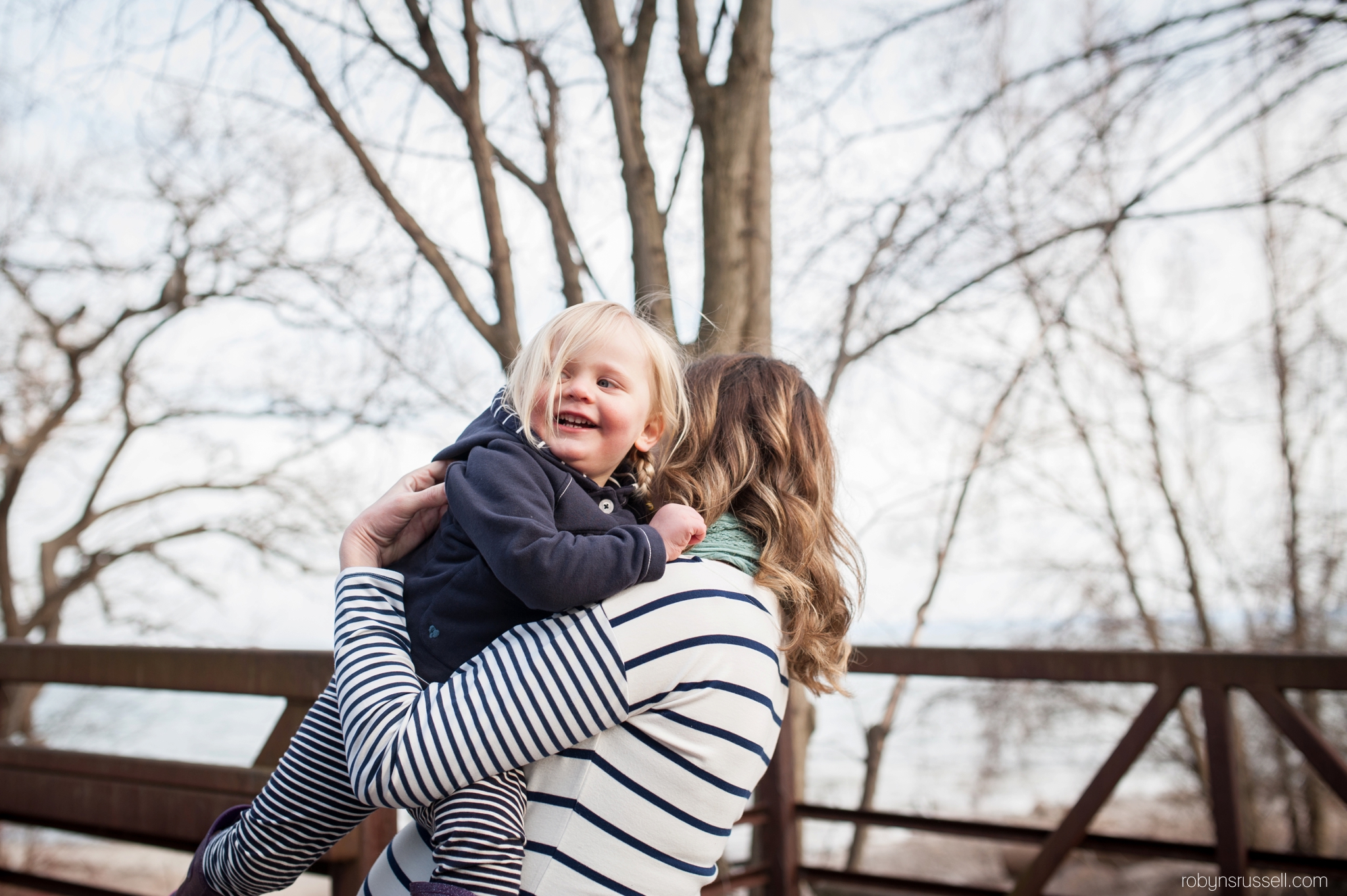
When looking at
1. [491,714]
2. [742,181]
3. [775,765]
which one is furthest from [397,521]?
[742,181]

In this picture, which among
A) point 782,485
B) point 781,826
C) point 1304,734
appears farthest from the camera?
point 781,826

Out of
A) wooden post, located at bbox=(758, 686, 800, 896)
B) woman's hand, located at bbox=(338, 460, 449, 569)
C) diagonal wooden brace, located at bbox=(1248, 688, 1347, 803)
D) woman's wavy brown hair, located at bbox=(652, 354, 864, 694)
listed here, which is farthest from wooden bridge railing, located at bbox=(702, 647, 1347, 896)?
woman's hand, located at bbox=(338, 460, 449, 569)

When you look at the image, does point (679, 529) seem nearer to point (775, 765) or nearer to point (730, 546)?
point (730, 546)

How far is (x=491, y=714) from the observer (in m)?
0.87

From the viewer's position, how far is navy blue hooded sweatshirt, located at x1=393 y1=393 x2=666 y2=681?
925 mm

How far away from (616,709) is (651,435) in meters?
0.46

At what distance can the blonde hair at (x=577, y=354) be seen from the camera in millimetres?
1141

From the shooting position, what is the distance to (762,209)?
2994 mm

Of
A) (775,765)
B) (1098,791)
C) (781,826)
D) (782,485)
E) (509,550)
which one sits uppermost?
(782,485)

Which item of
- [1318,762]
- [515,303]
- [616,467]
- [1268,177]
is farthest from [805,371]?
[1268,177]

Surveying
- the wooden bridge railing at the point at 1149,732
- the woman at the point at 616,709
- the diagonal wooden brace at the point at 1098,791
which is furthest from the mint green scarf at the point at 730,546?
the diagonal wooden brace at the point at 1098,791

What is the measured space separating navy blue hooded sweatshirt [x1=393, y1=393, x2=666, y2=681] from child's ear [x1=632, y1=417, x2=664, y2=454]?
8 cm

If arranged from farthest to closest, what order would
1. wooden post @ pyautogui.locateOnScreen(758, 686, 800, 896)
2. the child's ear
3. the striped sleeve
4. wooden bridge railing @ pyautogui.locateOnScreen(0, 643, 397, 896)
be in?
wooden post @ pyautogui.locateOnScreen(758, 686, 800, 896), wooden bridge railing @ pyautogui.locateOnScreen(0, 643, 397, 896), the child's ear, the striped sleeve

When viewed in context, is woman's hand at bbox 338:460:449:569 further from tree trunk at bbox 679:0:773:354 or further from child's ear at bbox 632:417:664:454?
tree trunk at bbox 679:0:773:354
